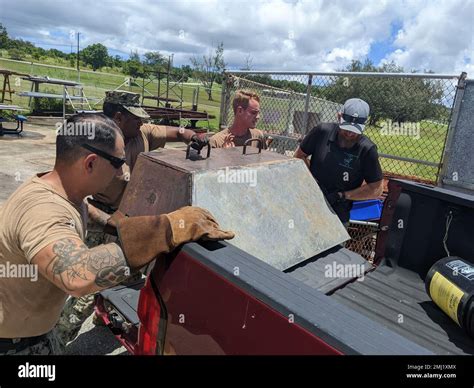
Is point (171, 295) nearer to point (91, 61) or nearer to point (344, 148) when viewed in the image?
point (344, 148)

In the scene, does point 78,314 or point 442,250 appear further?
point 78,314

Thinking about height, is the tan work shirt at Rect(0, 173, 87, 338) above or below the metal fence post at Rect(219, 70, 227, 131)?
below

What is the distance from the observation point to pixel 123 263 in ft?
5.22

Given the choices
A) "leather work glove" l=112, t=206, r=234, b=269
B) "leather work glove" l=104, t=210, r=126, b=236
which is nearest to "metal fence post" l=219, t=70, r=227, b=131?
"leather work glove" l=104, t=210, r=126, b=236

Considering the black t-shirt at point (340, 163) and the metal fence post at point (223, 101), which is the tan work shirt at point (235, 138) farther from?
the metal fence post at point (223, 101)

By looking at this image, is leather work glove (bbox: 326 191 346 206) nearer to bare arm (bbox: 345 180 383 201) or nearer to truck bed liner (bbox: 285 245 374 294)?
bare arm (bbox: 345 180 383 201)

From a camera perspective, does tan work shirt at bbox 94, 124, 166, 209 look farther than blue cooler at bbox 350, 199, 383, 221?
No

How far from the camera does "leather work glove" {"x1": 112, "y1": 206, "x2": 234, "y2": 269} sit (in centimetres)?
155

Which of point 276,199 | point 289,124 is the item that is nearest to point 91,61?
point 289,124

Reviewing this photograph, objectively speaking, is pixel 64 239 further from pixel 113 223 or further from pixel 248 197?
pixel 248 197

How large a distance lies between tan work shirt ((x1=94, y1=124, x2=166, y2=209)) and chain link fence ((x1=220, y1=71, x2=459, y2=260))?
2.36 m

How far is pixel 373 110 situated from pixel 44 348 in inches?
382

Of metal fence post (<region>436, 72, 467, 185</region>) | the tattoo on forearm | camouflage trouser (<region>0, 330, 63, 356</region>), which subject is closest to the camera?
the tattoo on forearm
